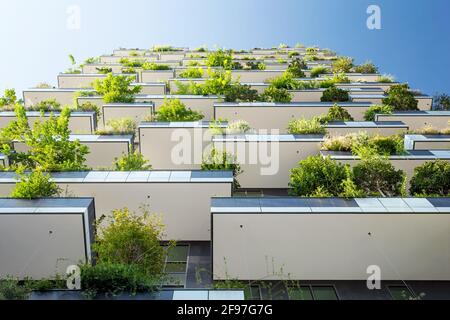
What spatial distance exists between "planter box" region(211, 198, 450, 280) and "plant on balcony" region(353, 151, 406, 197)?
150 cm

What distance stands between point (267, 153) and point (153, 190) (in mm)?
4913

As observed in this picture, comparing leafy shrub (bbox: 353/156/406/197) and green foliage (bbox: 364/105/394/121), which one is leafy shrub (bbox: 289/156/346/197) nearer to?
leafy shrub (bbox: 353/156/406/197)

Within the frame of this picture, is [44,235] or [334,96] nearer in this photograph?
[44,235]

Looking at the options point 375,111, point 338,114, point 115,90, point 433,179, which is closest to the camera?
point 433,179

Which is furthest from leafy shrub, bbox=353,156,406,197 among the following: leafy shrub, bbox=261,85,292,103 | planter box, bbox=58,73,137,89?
planter box, bbox=58,73,137,89

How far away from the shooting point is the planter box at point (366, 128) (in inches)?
699

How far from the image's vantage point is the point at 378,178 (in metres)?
12.6

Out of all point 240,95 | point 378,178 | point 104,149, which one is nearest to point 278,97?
point 240,95

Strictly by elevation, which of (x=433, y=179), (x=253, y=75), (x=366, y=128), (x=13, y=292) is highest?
(x=253, y=75)

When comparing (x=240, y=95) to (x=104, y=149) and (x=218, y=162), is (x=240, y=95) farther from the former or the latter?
(x=218, y=162)

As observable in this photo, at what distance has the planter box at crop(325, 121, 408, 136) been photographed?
1775 cm

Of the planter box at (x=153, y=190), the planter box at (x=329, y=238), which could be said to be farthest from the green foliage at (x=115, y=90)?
the planter box at (x=329, y=238)

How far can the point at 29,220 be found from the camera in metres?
10.6

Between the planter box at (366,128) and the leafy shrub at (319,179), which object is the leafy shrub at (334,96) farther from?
the leafy shrub at (319,179)
